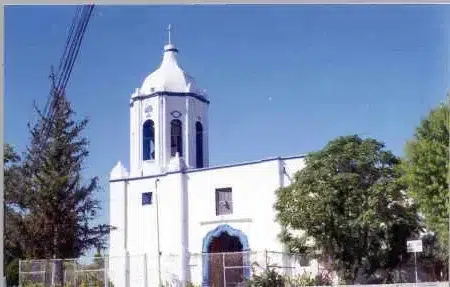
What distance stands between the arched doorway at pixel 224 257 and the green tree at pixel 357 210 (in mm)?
1353

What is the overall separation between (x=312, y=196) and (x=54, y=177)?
14.7ft

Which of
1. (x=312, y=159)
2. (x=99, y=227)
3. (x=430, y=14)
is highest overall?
(x=430, y=14)

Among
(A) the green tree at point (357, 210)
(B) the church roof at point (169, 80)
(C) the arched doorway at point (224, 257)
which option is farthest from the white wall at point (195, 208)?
(B) the church roof at point (169, 80)

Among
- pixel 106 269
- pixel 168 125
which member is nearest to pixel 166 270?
pixel 106 269

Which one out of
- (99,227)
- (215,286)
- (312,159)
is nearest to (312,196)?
(312,159)

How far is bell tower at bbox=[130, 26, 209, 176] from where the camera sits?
16.8m

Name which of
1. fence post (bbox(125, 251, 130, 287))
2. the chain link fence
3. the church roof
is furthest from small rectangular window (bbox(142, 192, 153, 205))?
the church roof

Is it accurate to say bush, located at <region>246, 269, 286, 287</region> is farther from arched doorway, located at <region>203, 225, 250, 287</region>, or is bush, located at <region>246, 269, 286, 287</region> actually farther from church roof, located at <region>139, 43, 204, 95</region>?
church roof, located at <region>139, 43, 204, 95</region>

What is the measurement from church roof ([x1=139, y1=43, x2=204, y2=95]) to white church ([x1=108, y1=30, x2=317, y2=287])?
0.9 inches

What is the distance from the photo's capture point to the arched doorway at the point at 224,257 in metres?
16.2

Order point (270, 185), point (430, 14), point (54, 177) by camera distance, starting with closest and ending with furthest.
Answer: point (430, 14)
point (54, 177)
point (270, 185)

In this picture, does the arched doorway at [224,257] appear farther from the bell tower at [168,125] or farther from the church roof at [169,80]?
the church roof at [169,80]

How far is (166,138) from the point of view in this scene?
58.4 feet

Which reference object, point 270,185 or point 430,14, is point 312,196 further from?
point 430,14
